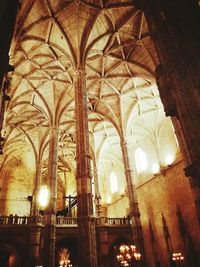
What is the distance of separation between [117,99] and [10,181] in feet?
56.3

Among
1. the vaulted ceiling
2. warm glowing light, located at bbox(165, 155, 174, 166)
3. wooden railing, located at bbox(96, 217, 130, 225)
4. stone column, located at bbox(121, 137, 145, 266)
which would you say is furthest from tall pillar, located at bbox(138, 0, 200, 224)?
warm glowing light, located at bbox(165, 155, 174, 166)

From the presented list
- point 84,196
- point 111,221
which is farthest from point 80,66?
point 111,221

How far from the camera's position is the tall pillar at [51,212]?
1442 centimetres

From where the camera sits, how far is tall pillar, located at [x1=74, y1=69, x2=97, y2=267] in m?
9.40

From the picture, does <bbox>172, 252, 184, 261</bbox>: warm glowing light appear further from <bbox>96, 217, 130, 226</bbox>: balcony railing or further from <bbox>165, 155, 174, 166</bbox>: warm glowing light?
<bbox>165, 155, 174, 166</bbox>: warm glowing light

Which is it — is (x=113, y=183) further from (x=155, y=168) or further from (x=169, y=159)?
(x=169, y=159)

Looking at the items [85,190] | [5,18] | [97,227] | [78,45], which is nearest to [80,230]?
[85,190]

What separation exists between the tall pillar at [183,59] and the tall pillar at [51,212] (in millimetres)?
11680

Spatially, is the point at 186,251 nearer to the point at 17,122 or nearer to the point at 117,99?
the point at 117,99

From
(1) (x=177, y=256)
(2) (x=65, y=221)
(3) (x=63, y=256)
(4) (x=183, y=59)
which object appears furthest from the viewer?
(3) (x=63, y=256)

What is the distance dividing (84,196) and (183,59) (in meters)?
6.96

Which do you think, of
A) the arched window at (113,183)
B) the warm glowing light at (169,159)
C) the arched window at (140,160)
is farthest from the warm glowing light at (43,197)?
the warm glowing light at (169,159)

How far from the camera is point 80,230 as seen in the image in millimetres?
9852

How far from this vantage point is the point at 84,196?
1027 cm
